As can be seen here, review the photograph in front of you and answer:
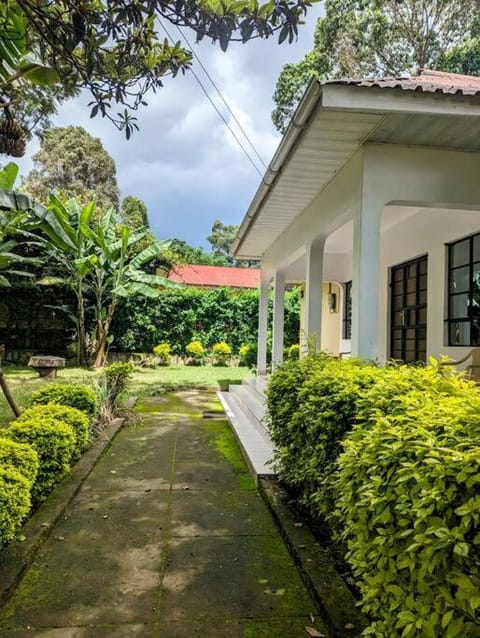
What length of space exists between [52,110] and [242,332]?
10.9m

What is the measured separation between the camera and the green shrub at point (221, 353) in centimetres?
1903

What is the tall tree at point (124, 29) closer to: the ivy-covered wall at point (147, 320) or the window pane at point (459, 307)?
the window pane at point (459, 307)

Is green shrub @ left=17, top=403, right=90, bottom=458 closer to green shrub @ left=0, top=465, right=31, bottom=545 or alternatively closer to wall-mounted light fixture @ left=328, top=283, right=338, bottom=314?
green shrub @ left=0, top=465, right=31, bottom=545

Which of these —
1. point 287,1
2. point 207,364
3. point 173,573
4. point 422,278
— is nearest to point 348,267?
point 422,278

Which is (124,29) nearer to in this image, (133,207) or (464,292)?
(464,292)

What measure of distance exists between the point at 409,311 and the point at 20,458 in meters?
7.68

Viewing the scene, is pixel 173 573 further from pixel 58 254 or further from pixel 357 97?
pixel 58 254

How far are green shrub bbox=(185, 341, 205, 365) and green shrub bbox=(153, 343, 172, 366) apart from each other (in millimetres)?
872

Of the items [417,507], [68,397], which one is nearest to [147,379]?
[68,397]

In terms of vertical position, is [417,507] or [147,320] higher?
[147,320]

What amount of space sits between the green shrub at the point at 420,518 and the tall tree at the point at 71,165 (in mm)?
34185

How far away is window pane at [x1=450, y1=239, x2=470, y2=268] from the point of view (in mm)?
7270

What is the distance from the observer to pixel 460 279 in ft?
24.3

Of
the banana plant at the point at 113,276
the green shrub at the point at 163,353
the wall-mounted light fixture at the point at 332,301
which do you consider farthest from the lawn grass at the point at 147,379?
the wall-mounted light fixture at the point at 332,301
